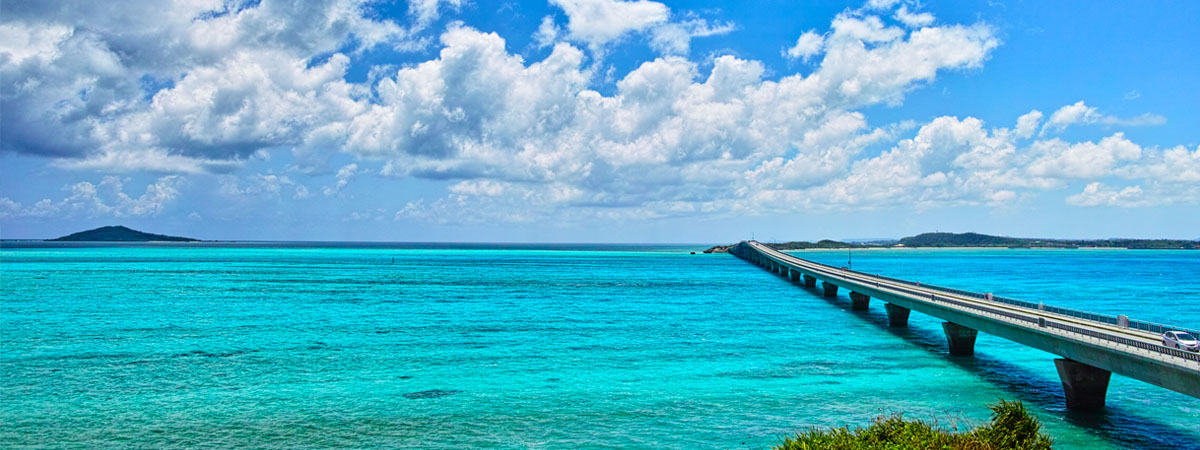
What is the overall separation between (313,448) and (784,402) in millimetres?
19507

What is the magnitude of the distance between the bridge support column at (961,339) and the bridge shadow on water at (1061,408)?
0.54m

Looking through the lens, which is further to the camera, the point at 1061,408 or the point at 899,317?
the point at 899,317

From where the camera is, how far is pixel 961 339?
48750 mm

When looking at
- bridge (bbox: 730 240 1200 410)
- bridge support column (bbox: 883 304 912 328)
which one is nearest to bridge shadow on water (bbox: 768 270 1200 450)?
bridge (bbox: 730 240 1200 410)

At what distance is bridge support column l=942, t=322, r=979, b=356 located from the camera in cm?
4847

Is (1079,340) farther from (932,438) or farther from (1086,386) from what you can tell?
(932,438)

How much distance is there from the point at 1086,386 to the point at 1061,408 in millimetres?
1423

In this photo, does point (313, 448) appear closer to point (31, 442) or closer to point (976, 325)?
point (31, 442)

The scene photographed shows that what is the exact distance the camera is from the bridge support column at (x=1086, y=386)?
107 feet

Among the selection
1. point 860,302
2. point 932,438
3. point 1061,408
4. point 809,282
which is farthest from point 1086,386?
point 809,282

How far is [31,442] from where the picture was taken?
27.0 metres

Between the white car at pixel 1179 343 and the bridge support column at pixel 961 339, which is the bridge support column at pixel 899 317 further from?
the white car at pixel 1179 343

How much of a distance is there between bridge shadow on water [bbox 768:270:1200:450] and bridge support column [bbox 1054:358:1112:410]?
1.53 feet

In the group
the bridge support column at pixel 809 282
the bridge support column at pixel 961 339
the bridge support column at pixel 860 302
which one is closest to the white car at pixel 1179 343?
the bridge support column at pixel 961 339
